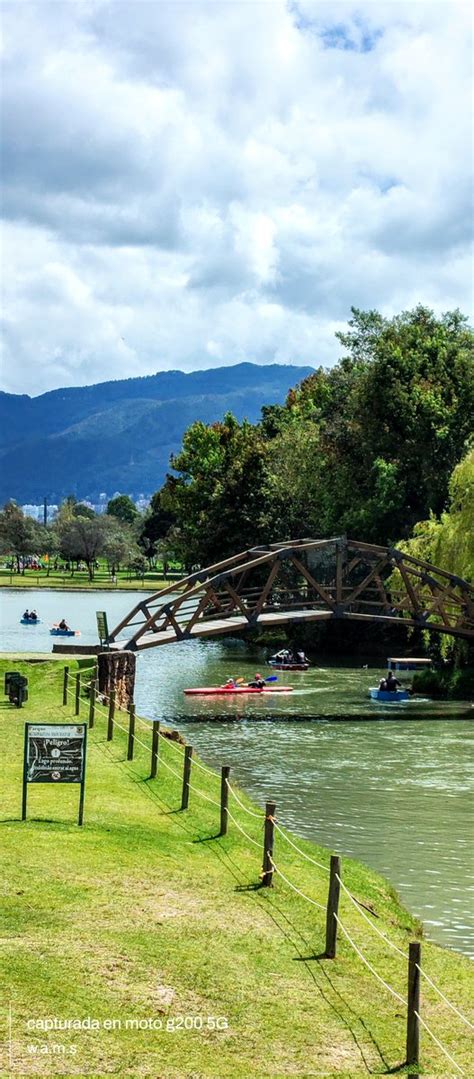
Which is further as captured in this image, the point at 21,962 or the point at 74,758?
the point at 74,758

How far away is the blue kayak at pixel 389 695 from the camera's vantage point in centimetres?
5322

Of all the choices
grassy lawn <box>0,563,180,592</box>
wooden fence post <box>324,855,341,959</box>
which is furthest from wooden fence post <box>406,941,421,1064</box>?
grassy lawn <box>0,563,180,592</box>

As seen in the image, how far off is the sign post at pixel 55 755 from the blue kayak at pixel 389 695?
33.8m

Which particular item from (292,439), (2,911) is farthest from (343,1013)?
(292,439)

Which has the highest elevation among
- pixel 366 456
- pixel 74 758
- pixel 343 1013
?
pixel 366 456

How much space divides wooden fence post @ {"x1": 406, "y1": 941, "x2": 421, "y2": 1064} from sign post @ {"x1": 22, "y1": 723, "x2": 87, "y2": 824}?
30.0 ft

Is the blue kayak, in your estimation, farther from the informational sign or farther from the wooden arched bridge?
the informational sign

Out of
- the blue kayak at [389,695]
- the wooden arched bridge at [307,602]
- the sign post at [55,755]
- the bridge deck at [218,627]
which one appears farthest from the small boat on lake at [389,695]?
the sign post at [55,755]

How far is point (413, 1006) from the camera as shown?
40.6 feet

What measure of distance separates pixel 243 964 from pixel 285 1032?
1959mm

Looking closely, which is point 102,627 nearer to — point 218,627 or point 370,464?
point 218,627

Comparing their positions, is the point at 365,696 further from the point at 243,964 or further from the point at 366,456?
the point at 243,964

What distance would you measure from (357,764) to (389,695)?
55.4ft

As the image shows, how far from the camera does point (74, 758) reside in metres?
20.8
